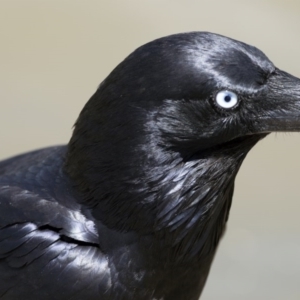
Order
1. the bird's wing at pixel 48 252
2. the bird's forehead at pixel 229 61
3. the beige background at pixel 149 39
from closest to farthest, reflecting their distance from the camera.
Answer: the bird's forehead at pixel 229 61
the bird's wing at pixel 48 252
the beige background at pixel 149 39

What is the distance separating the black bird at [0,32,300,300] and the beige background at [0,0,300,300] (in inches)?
50.5

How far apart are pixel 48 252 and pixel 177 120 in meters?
0.54

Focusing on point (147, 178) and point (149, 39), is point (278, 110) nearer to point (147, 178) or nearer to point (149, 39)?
point (147, 178)

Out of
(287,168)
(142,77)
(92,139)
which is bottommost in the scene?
(287,168)

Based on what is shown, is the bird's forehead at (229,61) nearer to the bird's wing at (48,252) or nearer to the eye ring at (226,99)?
the eye ring at (226,99)

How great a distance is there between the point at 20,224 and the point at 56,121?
1.76m

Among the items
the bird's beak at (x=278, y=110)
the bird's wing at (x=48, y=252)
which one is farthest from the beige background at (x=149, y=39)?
the bird's beak at (x=278, y=110)

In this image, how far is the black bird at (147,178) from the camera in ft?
6.90

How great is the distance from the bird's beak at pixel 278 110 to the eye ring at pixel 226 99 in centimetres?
8

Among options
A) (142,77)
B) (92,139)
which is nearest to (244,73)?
(142,77)

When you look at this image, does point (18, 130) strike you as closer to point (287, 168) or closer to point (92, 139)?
point (287, 168)

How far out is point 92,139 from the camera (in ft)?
7.39

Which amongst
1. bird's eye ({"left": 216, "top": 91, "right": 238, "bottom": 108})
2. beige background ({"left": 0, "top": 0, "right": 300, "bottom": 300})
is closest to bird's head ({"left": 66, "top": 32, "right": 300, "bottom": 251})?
bird's eye ({"left": 216, "top": 91, "right": 238, "bottom": 108})

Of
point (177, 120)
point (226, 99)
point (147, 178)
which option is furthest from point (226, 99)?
point (147, 178)
